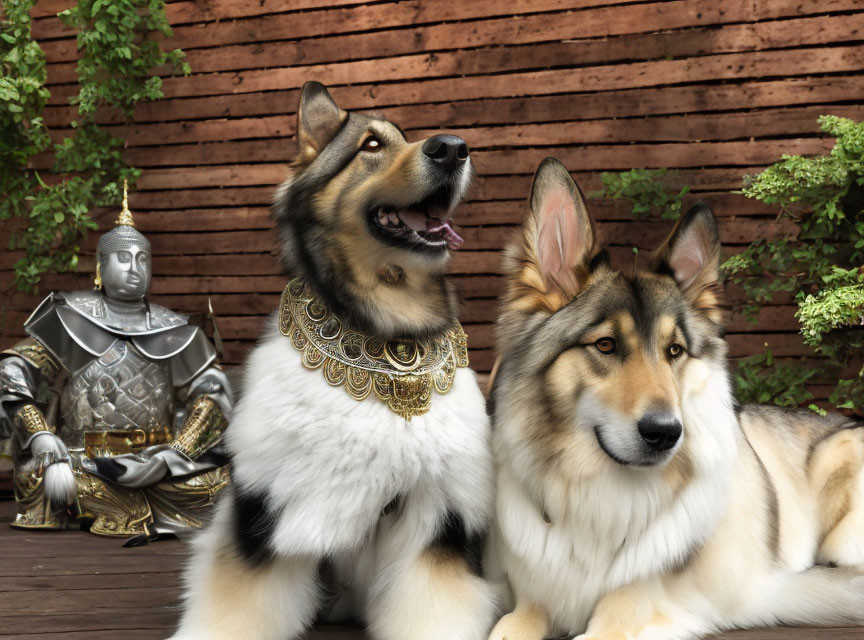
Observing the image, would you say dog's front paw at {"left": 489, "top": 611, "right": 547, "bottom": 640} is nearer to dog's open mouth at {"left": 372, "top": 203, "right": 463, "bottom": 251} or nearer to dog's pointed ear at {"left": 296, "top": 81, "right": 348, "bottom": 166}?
dog's open mouth at {"left": 372, "top": 203, "right": 463, "bottom": 251}

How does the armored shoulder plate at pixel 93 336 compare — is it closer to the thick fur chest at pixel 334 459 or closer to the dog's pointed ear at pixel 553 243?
the thick fur chest at pixel 334 459

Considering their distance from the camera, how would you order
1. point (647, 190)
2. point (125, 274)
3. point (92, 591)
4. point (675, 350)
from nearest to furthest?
point (675, 350) → point (92, 591) → point (125, 274) → point (647, 190)

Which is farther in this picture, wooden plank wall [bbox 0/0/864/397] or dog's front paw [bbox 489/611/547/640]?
wooden plank wall [bbox 0/0/864/397]

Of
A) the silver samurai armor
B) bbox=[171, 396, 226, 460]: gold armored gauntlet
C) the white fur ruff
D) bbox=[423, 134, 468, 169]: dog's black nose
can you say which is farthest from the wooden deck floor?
bbox=[423, 134, 468, 169]: dog's black nose

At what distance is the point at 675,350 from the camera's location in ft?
7.11

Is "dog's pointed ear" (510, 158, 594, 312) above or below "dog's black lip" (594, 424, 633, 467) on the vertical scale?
above

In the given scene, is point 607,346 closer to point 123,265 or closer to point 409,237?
point 409,237

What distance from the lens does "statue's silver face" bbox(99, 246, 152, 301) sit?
13.0 ft

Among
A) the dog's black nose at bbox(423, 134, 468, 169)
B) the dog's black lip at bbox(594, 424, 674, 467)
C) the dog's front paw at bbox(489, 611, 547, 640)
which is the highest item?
the dog's black nose at bbox(423, 134, 468, 169)

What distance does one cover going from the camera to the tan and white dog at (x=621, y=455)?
210 cm

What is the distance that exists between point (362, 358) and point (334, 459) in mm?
276

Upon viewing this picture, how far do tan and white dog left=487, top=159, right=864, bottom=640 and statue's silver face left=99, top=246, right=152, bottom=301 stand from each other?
2.31 m

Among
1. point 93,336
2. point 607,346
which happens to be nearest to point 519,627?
point 607,346

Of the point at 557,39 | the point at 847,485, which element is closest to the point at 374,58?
the point at 557,39
